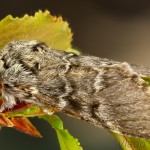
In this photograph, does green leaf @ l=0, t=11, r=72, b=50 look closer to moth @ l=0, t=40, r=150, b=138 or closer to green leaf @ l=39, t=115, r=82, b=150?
moth @ l=0, t=40, r=150, b=138

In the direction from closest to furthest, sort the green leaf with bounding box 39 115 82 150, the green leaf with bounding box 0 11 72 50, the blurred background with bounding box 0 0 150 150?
1. the green leaf with bounding box 39 115 82 150
2. the green leaf with bounding box 0 11 72 50
3. the blurred background with bounding box 0 0 150 150

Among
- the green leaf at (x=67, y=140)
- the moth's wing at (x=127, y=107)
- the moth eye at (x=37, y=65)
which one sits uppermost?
the moth eye at (x=37, y=65)

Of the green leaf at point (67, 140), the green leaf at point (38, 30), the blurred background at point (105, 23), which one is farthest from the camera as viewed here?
the blurred background at point (105, 23)

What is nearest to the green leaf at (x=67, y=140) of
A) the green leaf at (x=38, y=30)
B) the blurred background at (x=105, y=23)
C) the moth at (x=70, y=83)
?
the moth at (x=70, y=83)

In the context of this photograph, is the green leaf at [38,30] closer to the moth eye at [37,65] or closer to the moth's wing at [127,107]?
the moth eye at [37,65]

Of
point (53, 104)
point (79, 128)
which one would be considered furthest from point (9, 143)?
point (53, 104)

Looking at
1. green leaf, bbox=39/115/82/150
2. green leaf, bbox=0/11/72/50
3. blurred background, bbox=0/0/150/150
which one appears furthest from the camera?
blurred background, bbox=0/0/150/150

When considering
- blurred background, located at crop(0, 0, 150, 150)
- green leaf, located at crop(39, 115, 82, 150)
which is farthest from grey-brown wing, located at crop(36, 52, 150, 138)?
blurred background, located at crop(0, 0, 150, 150)

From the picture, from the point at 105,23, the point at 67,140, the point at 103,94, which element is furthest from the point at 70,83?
the point at 105,23
